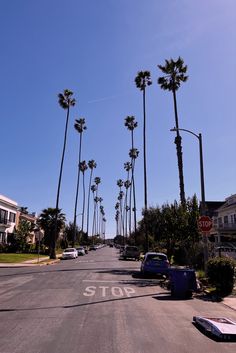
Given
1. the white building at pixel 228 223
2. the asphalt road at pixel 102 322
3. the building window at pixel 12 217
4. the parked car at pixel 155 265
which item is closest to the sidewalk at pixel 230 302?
the asphalt road at pixel 102 322

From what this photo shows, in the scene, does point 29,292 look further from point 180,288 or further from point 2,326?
point 2,326

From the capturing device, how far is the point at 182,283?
1694 cm

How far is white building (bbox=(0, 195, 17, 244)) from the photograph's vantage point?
59.6 metres

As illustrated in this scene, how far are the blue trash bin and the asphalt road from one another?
0.42 meters

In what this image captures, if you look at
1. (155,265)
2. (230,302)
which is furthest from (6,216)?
(230,302)

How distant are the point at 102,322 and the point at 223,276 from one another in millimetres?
8126

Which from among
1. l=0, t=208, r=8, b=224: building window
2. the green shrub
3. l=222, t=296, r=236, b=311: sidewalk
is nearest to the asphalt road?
l=222, t=296, r=236, b=311: sidewalk

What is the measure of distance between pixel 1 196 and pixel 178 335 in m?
52.8

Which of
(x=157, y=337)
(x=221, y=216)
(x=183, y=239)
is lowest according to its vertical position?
(x=157, y=337)

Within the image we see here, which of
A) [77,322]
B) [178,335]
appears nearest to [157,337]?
[178,335]

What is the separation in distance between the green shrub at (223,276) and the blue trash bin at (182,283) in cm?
103

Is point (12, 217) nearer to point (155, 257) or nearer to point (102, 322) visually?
point (155, 257)

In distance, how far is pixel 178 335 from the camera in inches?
364

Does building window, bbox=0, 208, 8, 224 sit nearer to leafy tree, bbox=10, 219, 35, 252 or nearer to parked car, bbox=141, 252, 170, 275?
leafy tree, bbox=10, 219, 35, 252
